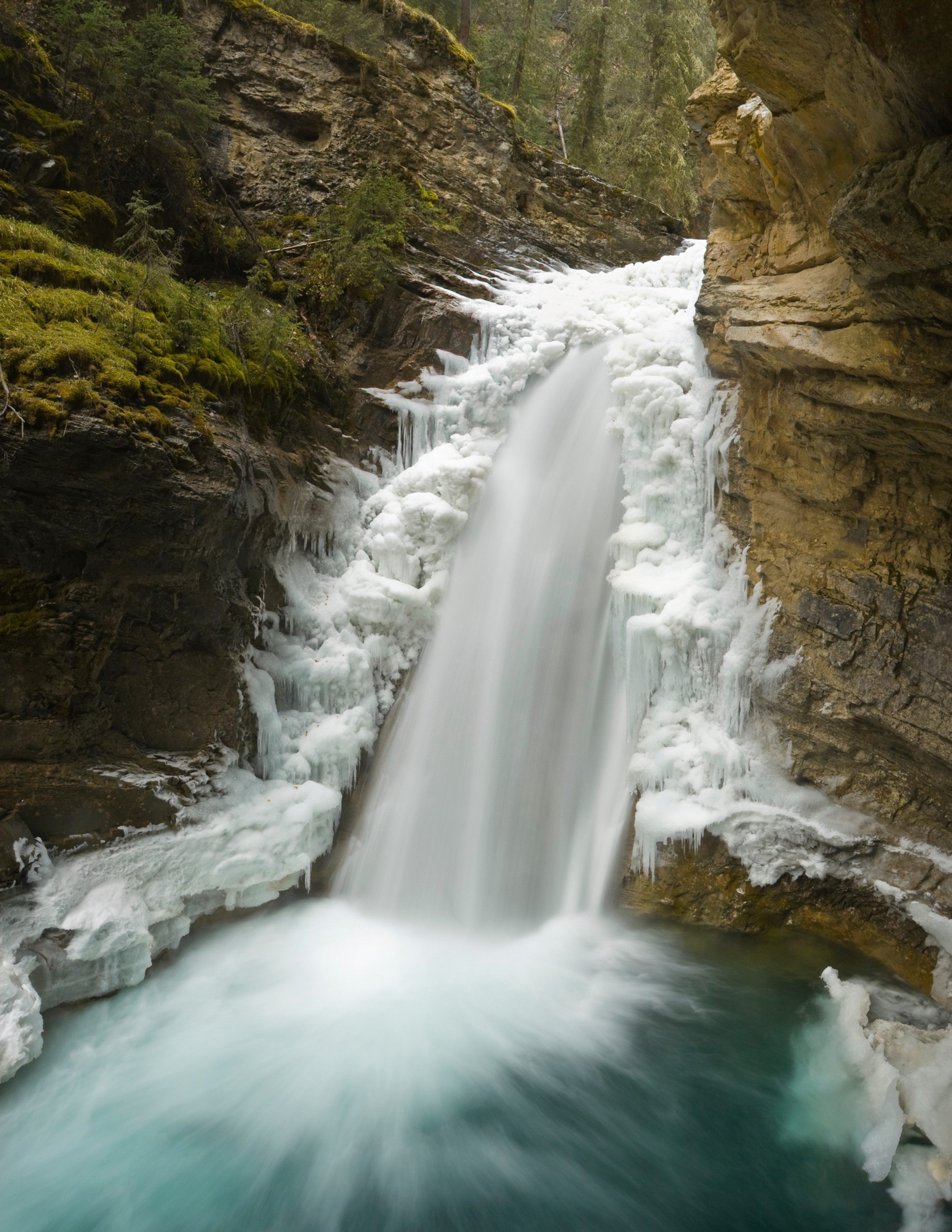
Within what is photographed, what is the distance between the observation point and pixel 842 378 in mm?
4738

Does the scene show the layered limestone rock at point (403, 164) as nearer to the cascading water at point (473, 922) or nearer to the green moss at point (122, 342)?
the cascading water at point (473, 922)

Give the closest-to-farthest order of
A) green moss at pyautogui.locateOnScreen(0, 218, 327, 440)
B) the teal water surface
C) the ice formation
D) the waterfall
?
1. the teal water surface
2. the ice formation
3. green moss at pyautogui.locateOnScreen(0, 218, 327, 440)
4. the waterfall

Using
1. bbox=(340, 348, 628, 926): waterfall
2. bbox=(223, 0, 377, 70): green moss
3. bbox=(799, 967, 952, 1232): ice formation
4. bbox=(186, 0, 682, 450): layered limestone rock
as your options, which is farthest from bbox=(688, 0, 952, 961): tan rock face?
bbox=(223, 0, 377, 70): green moss

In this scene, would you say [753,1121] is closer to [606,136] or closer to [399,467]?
[399,467]

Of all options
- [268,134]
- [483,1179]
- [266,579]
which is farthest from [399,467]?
[483,1179]

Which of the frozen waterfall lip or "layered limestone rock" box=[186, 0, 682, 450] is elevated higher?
"layered limestone rock" box=[186, 0, 682, 450]

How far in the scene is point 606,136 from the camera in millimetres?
16734

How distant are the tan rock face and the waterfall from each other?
148cm

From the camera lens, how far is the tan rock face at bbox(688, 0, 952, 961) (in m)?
3.35

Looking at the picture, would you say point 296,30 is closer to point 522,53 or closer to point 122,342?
point 122,342

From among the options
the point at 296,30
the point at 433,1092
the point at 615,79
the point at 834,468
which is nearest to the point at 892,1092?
the point at 433,1092

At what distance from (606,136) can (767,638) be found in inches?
622

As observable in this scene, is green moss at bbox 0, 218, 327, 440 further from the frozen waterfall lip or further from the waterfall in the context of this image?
the waterfall

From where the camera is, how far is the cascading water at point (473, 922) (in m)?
3.78
